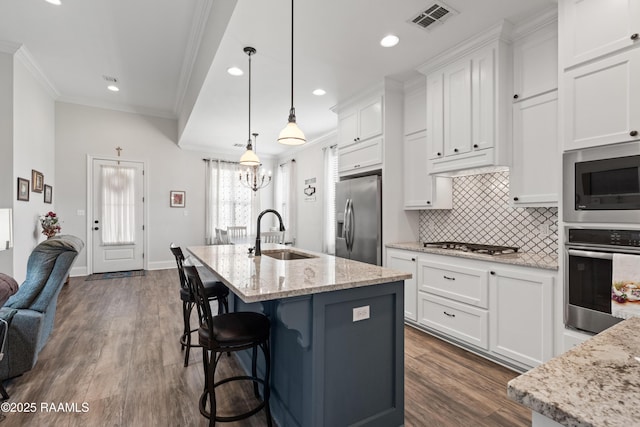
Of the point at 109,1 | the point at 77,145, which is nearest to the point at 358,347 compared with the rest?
the point at 109,1

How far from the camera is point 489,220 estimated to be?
312cm

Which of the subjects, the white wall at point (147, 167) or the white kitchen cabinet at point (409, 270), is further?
the white wall at point (147, 167)

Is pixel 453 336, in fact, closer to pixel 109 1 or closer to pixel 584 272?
pixel 584 272

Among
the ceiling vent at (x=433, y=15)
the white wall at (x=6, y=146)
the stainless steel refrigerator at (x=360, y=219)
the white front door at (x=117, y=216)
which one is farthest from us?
the white front door at (x=117, y=216)

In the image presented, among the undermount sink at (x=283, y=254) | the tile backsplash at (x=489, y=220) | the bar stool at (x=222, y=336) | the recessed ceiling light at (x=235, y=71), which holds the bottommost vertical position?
the bar stool at (x=222, y=336)

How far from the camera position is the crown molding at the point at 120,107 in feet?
19.1

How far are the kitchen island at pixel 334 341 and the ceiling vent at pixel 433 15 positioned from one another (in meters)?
2.05

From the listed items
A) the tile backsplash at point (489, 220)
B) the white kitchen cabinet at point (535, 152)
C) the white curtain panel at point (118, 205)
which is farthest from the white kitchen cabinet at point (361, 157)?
the white curtain panel at point (118, 205)

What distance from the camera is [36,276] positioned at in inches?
92.9

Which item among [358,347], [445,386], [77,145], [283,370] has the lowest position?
[445,386]

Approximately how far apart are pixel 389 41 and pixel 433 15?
0.44 meters

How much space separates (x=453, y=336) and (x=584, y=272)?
1255 millimetres

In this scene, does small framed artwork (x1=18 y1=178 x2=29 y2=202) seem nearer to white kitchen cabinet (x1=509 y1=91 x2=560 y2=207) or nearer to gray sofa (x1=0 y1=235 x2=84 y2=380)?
gray sofa (x1=0 y1=235 x2=84 y2=380)

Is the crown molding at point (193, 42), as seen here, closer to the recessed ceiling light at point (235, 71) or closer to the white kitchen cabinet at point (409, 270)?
the recessed ceiling light at point (235, 71)
